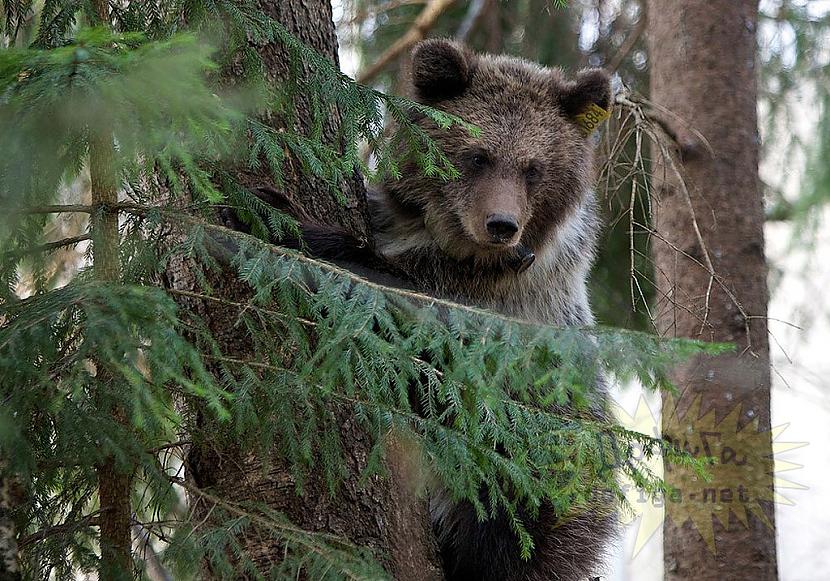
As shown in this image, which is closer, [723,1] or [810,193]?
[723,1]

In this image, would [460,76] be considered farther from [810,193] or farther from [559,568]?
[810,193]

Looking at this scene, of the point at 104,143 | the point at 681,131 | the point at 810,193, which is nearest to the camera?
the point at 104,143

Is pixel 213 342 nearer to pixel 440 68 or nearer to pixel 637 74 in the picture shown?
pixel 440 68

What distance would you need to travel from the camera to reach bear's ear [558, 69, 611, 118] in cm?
468

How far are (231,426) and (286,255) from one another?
0.67 meters

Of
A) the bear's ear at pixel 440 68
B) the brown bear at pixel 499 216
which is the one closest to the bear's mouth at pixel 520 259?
the brown bear at pixel 499 216

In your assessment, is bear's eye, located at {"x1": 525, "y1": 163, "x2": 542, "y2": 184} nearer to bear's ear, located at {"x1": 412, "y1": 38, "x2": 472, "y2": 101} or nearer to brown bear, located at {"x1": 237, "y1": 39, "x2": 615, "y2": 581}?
brown bear, located at {"x1": 237, "y1": 39, "x2": 615, "y2": 581}

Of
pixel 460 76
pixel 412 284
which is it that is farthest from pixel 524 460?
pixel 460 76

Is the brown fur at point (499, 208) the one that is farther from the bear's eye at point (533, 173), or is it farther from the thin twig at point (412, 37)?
the thin twig at point (412, 37)

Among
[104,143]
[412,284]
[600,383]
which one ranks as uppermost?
[104,143]

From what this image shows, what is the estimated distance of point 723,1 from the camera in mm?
5723

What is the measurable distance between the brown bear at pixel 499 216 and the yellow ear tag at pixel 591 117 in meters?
0.02

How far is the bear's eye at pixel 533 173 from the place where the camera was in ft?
14.9

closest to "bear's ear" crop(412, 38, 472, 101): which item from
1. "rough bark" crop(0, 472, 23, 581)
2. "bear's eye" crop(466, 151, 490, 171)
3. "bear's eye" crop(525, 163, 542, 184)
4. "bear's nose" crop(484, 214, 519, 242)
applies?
"bear's eye" crop(466, 151, 490, 171)
